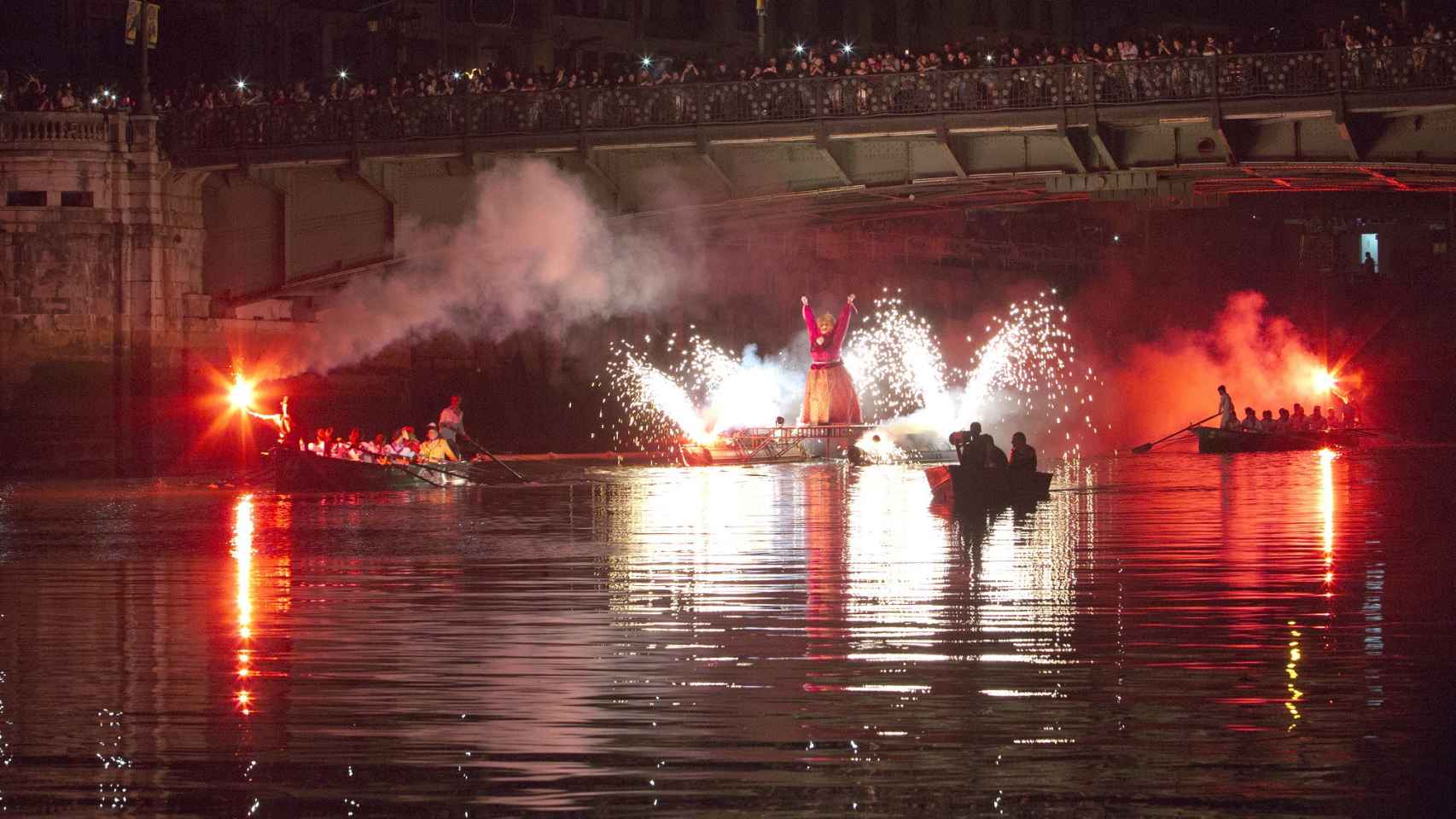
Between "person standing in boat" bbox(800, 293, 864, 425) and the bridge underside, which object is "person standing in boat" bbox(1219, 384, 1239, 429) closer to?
the bridge underside

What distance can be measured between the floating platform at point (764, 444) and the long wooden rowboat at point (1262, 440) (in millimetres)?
9290

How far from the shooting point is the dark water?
11.5 meters

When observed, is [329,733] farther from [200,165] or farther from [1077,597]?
[200,165]

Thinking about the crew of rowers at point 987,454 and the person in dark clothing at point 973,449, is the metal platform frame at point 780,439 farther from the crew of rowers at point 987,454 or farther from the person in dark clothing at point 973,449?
the person in dark clothing at point 973,449

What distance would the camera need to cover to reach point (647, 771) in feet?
38.8

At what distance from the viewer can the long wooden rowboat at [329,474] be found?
130ft

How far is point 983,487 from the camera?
106 feet

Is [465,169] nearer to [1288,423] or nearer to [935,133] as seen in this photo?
[935,133]

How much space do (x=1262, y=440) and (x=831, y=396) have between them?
39.0 feet

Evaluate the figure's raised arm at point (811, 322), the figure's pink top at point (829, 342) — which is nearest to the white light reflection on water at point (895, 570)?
the figure's raised arm at point (811, 322)

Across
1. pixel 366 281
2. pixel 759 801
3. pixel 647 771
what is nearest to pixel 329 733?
pixel 647 771

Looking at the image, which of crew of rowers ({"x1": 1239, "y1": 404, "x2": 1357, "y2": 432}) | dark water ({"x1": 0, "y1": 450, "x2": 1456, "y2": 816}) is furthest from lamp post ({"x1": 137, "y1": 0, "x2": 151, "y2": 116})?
crew of rowers ({"x1": 1239, "y1": 404, "x2": 1357, "y2": 432})

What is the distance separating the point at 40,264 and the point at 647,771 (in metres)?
39.3

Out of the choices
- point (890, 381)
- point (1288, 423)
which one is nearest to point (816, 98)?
point (1288, 423)
